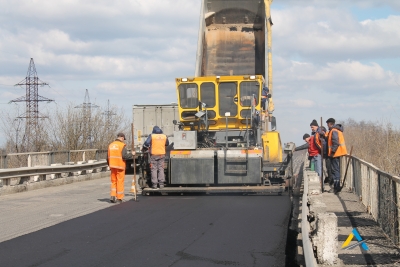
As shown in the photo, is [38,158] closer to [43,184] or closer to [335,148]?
[43,184]

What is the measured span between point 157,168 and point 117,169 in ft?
5.04

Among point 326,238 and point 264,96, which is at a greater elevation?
point 264,96

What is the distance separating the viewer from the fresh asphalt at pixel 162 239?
7004mm

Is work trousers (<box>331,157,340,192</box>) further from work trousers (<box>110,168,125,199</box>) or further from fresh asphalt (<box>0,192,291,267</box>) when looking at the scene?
work trousers (<box>110,168,125,199</box>)

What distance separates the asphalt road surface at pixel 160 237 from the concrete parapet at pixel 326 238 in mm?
920

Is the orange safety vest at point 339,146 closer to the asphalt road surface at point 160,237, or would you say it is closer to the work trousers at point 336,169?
the work trousers at point 336,169

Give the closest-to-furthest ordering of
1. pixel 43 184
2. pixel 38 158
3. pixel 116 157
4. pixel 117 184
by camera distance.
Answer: pixel 117 184 → pixel 116 157 → pixel 43 184 → pixel 38 158

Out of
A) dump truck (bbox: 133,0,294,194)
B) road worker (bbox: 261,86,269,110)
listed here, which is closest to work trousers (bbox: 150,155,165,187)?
dump truck (bbox: 133,0,294,194)

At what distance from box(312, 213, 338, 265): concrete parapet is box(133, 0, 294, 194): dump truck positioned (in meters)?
7.95

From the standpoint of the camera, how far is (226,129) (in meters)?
15.1

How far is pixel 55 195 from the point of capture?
603 inches

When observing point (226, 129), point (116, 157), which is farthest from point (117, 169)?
point (226, 129)

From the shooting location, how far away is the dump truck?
565 inches

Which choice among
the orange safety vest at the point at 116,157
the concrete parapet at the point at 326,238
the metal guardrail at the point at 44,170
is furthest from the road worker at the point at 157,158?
the concrete parapet at the point at 326,238
